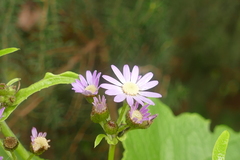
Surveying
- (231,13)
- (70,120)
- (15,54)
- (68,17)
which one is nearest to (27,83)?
(15,54)

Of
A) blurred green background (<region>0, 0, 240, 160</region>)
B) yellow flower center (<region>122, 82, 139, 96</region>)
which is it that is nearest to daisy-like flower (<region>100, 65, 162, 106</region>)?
yellow flower center (<region>122, 82, 139, 96</region>)

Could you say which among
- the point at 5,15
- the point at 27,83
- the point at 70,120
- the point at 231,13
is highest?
the point at 231,13

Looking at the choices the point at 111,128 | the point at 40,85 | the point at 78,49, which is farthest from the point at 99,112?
the point at 78,49

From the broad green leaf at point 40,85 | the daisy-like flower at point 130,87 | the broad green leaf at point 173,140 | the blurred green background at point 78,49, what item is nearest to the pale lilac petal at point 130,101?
the daisy-like flower at point 130,87

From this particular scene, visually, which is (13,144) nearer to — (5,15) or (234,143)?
(234,143)

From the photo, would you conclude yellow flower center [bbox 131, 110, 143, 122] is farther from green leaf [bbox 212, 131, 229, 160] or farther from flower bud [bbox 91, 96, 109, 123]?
green leaf [bbox 212, 131, 229, 160]

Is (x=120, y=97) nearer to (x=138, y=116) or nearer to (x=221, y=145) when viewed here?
(x=138, y=116)
